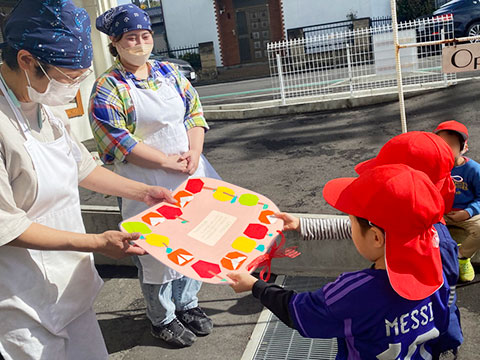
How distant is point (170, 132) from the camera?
2.83m

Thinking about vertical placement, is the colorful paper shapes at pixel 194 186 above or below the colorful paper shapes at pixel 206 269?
above

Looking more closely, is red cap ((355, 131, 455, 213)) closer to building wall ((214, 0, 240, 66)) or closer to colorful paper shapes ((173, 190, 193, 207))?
colorful paper shapes ((173, 190, 193, 207))

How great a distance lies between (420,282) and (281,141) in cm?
640

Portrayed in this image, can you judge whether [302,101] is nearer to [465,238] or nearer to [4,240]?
[465,238]

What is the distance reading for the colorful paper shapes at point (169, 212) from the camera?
2.32 meters

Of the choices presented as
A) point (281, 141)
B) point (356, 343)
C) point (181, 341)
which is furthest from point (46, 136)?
point (281, 141)

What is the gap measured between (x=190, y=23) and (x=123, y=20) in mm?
25761

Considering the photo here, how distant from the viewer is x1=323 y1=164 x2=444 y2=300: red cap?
4.84 ft

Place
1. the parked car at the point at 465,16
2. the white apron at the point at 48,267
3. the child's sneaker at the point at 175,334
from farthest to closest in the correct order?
the parked car at the point at 465,16, the child's sneaker at the point at 175,334, the white apron at the point at 48,267

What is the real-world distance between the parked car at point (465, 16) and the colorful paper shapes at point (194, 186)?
39.6 feet

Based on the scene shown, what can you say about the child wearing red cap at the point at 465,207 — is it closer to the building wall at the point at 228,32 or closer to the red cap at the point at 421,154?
the red cap at the point at 421,154

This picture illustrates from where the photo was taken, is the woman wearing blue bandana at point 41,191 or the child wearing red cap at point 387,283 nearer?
the child wearing red cap at point 387,283

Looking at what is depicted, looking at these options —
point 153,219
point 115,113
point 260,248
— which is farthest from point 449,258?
point 115,113

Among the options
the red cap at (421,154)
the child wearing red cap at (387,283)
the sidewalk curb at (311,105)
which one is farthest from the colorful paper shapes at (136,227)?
the sidewalk curb at (311,105)
